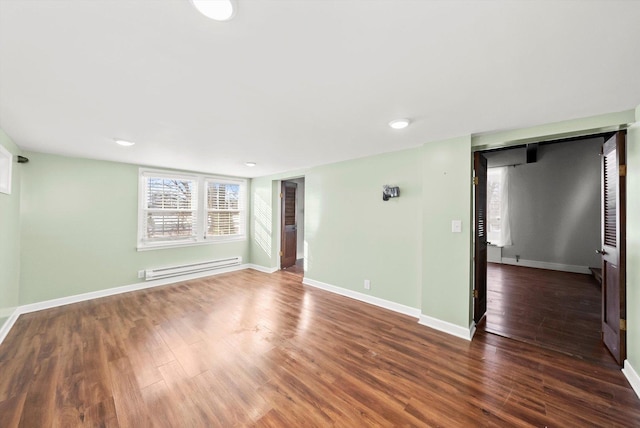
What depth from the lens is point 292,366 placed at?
2068 mm

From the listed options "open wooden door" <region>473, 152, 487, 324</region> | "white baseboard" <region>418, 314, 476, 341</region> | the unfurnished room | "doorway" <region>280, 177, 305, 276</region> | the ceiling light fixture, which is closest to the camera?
the ceiling light fixture

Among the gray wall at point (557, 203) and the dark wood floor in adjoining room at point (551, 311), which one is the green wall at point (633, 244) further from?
the gray wall at point (557, 203)

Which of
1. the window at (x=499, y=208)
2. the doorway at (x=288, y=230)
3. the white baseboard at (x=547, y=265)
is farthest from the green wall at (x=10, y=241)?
the white baseboard at (x=547, y=265)

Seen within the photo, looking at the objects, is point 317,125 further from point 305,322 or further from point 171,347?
point 171,347

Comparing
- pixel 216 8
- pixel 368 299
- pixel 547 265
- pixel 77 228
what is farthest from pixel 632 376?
pixel 77 228

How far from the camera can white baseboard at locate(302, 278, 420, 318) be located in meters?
3.16

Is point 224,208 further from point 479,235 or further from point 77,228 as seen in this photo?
point 479,235

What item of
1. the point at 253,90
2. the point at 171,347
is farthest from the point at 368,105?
the point at 171,347

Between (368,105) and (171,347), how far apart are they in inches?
116

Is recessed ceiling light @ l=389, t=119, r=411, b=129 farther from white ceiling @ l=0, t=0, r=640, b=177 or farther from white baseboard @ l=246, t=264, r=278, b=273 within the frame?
white baseboard @ l=246, t=264, r=278, b=273

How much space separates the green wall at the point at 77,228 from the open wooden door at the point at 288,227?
96.2 inches

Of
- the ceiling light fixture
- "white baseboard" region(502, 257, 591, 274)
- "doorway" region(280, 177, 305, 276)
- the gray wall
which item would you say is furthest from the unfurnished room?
the gray wall

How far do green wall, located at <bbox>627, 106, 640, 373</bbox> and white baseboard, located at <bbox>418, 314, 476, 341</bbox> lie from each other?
43.8 inches

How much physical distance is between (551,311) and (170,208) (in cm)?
639
